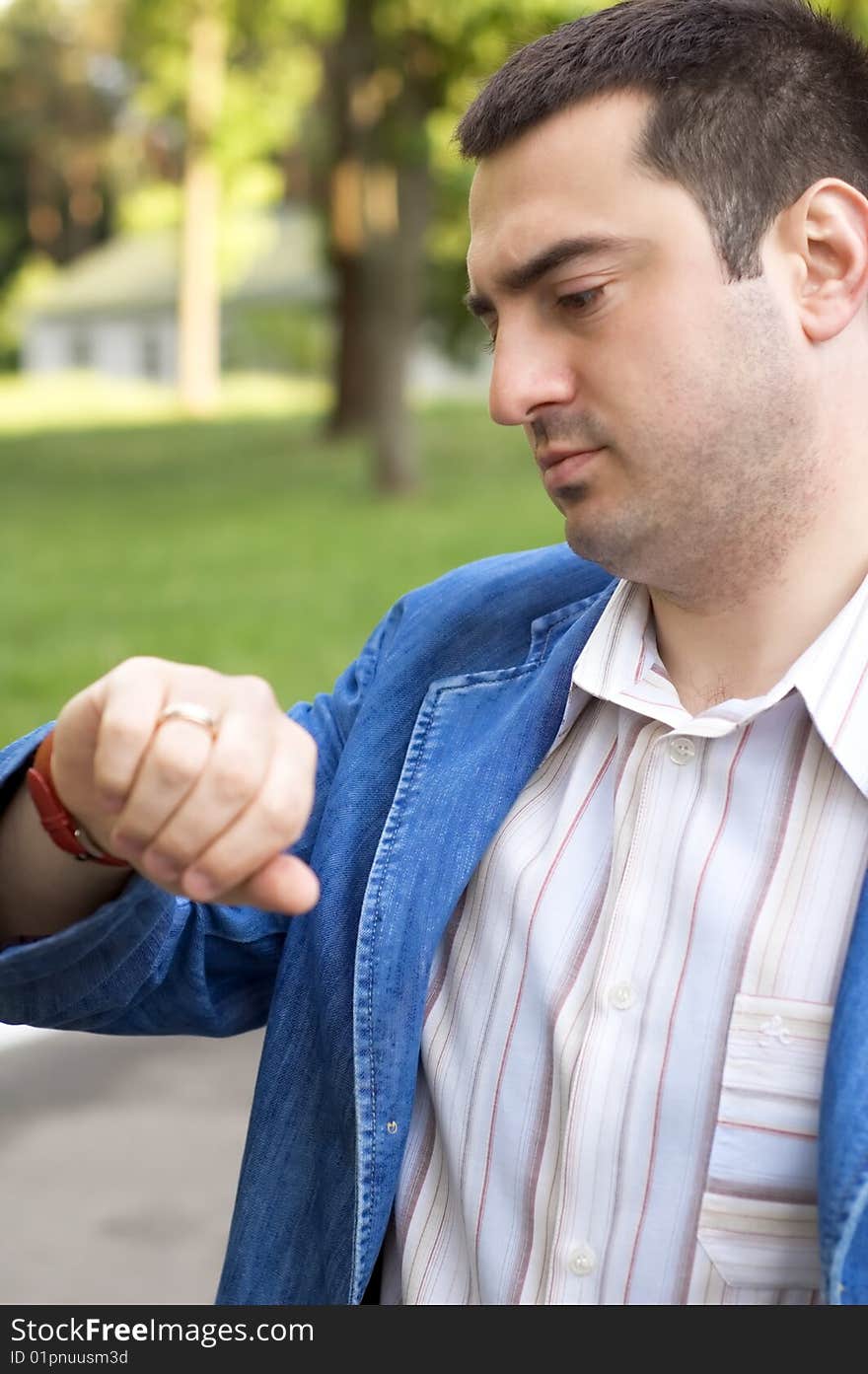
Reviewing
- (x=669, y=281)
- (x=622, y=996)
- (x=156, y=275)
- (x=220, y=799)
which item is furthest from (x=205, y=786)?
(x=156, y=275)

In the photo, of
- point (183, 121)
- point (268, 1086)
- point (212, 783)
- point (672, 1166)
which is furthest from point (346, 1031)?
point (183, 121)

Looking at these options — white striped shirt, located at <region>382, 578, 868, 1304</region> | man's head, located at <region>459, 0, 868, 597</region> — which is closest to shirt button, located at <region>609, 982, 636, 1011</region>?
white striped shirt, located at <region>382, 578, 868, 1304</region>

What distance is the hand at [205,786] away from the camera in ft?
4.21

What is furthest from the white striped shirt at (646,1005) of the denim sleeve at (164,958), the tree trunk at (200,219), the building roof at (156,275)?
the building roof at (156,275)

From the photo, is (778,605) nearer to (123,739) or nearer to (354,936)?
(354,936)

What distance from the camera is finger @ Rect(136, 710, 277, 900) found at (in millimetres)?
1283

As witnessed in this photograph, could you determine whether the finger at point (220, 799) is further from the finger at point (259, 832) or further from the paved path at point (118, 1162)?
the paved path at point (118, 1162)

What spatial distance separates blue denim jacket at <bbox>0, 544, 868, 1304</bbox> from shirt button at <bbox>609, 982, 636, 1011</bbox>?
22 cm

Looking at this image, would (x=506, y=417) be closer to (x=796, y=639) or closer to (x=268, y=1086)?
(x=796, y=639)

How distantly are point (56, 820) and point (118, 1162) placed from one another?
87 centimetres

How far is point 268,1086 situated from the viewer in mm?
1883

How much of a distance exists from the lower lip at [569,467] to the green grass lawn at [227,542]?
5.30 metres

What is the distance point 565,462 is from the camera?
5.74 feet
